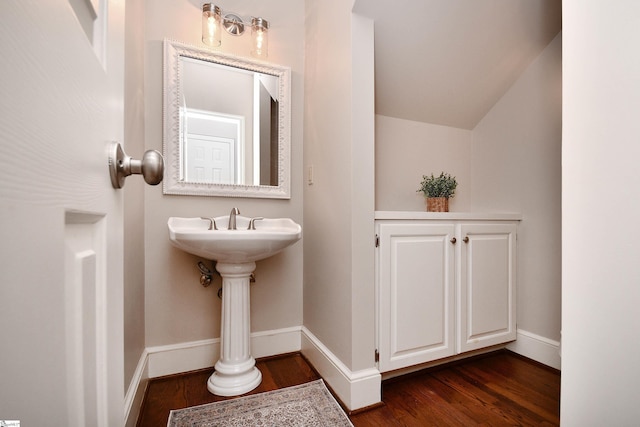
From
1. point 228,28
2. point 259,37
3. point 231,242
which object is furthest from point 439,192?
point 228,28

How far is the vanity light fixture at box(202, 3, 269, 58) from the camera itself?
1.63 meters

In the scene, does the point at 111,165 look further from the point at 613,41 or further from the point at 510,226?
the point at 510,226

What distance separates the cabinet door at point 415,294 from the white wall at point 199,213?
0.69 metres

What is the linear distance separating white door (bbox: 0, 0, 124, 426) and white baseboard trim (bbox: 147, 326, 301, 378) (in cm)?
135

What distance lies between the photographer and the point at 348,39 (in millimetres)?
1351

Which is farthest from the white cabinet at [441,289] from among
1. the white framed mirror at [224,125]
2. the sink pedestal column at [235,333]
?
the white framed mirror at [224,125]

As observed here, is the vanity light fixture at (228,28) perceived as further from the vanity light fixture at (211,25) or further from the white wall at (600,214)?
the white wall at (600,214)

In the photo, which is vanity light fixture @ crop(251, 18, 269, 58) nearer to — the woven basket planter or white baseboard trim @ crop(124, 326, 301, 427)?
the woven basket planter

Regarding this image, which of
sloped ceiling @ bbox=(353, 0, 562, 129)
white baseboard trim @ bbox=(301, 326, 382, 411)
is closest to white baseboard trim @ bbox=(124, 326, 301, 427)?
white baseboard trim @ bbox=(301, 326, 382, 411)

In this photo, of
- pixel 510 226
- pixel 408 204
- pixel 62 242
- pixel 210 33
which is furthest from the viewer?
pixel 408 204

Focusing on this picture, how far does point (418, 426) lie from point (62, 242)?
1408mm

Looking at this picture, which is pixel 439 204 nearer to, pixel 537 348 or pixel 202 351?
pixel 537 348

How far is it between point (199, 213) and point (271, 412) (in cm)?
107

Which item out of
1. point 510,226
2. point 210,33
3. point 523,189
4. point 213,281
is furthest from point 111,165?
point 523,189
